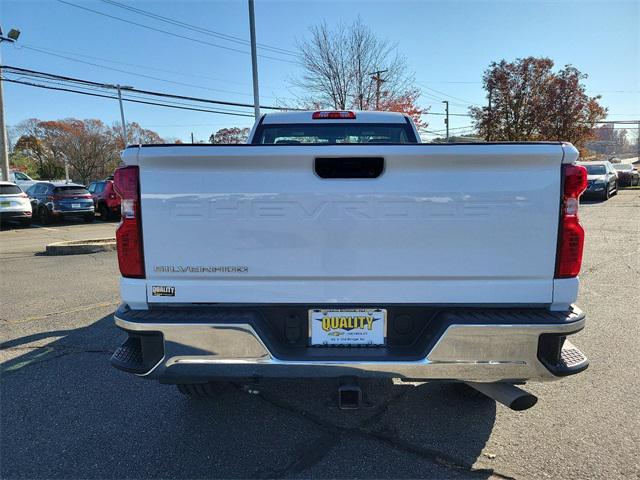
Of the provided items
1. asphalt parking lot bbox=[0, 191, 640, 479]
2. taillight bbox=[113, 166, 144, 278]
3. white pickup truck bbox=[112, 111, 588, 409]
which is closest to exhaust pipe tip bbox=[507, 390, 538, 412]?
white pickup truck bbox=[112, 111, 588, 409]

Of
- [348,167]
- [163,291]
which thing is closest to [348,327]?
[348,167]

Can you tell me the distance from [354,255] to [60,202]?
1899 centimetres

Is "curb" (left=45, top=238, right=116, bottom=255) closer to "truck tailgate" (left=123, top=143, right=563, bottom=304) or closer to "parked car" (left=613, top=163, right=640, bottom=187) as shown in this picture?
"truck tailgate" (left=123, top=143, right=563, bottom=304)

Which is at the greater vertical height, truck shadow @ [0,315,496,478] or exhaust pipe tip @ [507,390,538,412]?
exhaust pipe tip @ [507,390,538,412]

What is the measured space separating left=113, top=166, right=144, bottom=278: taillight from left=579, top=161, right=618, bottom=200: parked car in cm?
2103

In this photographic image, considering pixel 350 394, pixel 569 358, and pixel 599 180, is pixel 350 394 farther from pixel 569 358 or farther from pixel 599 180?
pixel 599 180

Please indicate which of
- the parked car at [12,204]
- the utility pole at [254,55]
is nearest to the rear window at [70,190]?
the parked car at [12,204]

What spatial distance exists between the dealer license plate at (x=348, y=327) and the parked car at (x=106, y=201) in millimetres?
19166

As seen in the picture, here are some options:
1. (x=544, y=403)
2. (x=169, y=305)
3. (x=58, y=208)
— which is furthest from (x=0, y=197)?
(x=544, y=403)

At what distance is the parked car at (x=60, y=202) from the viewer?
58.9ft

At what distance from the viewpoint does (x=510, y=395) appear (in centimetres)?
245

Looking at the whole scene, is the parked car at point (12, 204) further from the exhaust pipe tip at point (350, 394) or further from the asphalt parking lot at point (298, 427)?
the exhaust pipe tip at point (350, 394)

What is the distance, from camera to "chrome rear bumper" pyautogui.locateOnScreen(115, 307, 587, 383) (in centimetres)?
220

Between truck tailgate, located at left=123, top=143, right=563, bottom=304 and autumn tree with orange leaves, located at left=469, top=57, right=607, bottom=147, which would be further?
autumn tree with orange leaves, located at left=469, top=57, right=607, bottom=147
